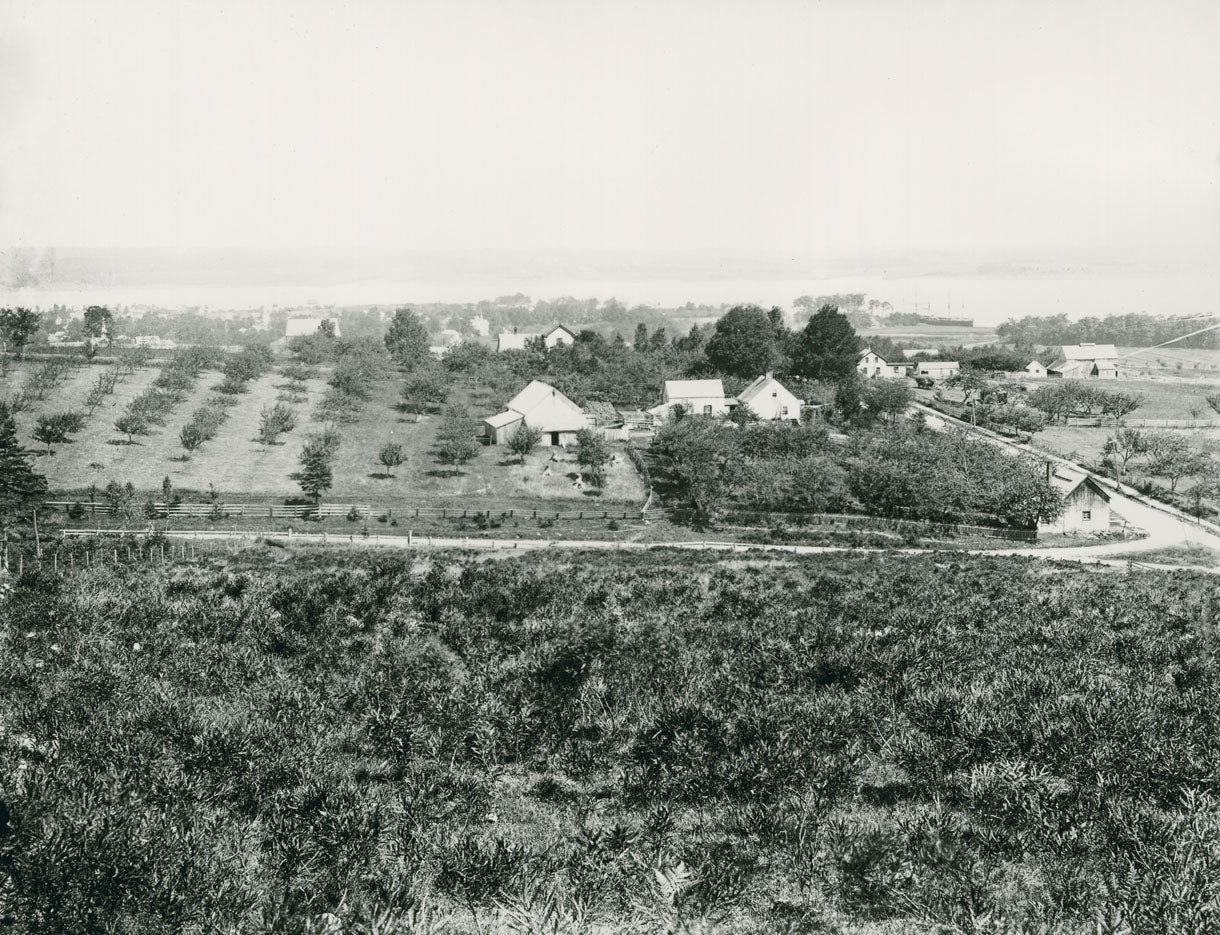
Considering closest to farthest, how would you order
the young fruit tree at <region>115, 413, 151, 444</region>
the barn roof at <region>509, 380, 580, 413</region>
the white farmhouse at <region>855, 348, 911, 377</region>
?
1. the young fruit tree at <region>115, 413, 151, 444</region>
2. the barn roof at <region>509, 380, 580, 413</region>
3. the white farmhouse at <region>855, 348, 911, 377</region>

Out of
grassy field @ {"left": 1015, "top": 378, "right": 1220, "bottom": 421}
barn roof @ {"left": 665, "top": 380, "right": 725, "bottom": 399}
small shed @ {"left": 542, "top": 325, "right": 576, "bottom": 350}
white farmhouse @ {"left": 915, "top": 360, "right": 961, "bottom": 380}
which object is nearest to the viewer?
grassy field @ {"left": 1015, "top": 378, "right": 1220, "bottom": 421}

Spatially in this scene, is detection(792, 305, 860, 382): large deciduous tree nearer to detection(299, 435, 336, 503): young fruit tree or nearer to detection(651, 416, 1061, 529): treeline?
detection(651, 416, 1061, 529): treeline

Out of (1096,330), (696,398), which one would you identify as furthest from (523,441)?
(1096,330)

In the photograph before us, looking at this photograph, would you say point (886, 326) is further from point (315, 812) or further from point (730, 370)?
point (315, 812)

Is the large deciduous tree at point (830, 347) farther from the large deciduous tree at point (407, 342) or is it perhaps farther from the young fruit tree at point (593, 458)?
the large deciduous tree at point (407, 342)

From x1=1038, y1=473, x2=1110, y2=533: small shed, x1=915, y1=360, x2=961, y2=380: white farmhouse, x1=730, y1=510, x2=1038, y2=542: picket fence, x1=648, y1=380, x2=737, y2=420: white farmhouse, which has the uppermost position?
x1=915, y1=360, x2=961, y2=380: white farmhouse

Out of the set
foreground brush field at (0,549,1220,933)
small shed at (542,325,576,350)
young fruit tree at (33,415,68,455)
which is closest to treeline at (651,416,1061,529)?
foreground brush field at (0,549,1220,933)

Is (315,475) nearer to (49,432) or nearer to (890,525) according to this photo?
(49,432)

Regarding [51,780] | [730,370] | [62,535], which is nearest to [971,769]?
[51,780]
